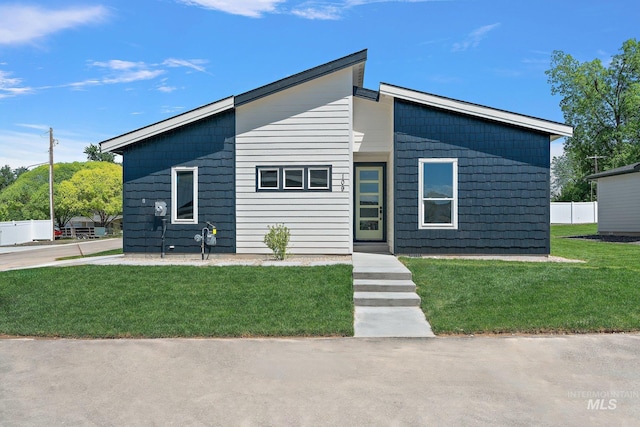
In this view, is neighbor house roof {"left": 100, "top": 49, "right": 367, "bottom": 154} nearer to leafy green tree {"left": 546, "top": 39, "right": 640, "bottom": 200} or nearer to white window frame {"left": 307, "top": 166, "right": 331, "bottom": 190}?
white window frame {"left": 307, "top": 166, "right": 331, "bottom": 190}

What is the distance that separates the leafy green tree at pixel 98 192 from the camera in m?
44.4

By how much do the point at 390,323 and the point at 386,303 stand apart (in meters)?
0.97

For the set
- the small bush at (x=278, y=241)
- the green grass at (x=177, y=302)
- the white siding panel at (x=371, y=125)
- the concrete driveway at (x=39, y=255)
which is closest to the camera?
the green grass at (x=177, y=302)

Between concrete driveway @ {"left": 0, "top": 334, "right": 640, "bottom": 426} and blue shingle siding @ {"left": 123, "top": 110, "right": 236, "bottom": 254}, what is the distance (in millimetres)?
5938

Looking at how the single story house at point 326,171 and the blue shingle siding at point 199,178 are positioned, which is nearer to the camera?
the single story house at point 326,171

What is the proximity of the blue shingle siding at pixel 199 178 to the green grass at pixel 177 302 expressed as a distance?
210cm

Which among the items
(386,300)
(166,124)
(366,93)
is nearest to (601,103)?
(366,93)

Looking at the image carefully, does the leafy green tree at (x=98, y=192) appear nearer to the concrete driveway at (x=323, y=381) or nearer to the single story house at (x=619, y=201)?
the single story house at (x=619, y=201)

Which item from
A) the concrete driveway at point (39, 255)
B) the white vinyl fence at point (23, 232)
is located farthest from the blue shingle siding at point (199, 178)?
the white vinyl fence at point (23, 232)

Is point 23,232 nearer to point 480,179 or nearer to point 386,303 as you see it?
point 480,179

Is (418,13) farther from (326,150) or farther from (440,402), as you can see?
(440,402)

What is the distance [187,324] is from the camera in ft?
21.1

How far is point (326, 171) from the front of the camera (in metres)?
11.7

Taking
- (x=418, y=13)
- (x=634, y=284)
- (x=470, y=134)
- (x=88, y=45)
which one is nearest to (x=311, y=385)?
(x=634, y=284)
